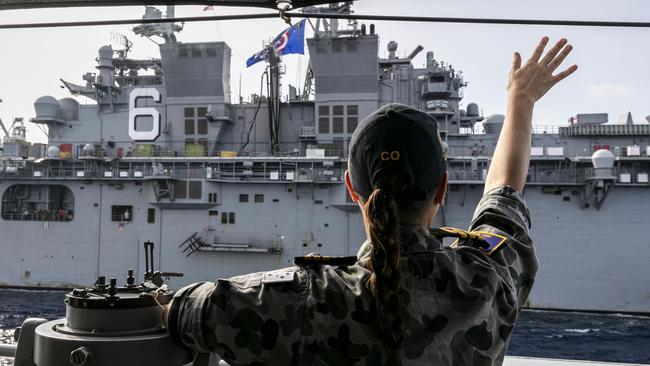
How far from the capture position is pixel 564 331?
13828 millimetres

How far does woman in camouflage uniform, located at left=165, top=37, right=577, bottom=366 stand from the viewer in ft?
2.91

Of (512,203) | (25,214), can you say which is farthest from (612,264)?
(25,214)

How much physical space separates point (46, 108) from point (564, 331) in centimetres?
2128

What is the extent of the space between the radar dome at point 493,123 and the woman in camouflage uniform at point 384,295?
1895 cm

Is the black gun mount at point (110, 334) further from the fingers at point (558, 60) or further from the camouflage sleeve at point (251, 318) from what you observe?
the fingers at point (558, 60)

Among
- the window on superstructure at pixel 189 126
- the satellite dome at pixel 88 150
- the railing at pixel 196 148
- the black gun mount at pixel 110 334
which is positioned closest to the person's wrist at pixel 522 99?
the black gun mount at pixel 110 334

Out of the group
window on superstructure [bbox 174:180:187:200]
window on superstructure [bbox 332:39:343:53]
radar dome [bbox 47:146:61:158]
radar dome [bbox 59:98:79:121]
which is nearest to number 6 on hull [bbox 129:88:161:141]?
radar dome [bbox 47:146:61:158]

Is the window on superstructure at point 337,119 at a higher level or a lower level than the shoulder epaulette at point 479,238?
higher

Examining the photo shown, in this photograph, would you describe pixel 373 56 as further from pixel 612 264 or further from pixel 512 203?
pixel 512 203

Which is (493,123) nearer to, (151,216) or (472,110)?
(472,110)

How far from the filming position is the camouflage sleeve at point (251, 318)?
0.89 m

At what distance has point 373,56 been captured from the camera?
18.1 meters

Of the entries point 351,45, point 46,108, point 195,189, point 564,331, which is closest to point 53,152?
point 46,108

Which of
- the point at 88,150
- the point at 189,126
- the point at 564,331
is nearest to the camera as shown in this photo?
the point at 564,331
